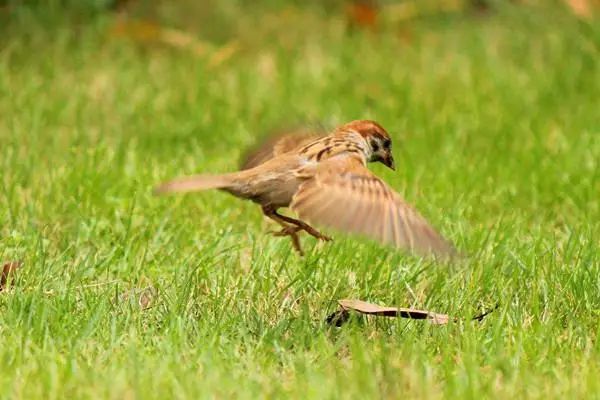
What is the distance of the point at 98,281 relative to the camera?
535cm

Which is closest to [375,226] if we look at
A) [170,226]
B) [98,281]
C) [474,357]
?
[474,357]

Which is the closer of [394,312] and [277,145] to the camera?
[394,312]

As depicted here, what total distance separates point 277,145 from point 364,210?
3.46 ft

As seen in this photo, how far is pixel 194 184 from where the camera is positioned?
187 inches

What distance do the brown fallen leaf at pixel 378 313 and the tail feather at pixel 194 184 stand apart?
577 millimetres

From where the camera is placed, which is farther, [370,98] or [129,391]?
[370,98]

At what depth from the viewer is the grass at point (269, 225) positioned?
14.1 ft

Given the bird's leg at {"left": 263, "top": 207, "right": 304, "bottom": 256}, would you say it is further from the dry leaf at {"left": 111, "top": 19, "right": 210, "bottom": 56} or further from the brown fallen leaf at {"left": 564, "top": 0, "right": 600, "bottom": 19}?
the brown fallen leaf at {"left": 564, "top": 0, "right": 600, "bottom": 19}

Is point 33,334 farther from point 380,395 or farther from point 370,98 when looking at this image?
point 370,98

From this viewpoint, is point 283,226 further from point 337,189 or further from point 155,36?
point 155,36

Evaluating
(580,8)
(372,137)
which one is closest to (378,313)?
(372,137)

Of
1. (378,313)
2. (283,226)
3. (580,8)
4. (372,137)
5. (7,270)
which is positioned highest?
(580,8)

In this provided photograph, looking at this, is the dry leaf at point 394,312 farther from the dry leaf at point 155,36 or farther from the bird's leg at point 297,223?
the dry leaf at point 155,36

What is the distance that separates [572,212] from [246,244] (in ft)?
5.69
